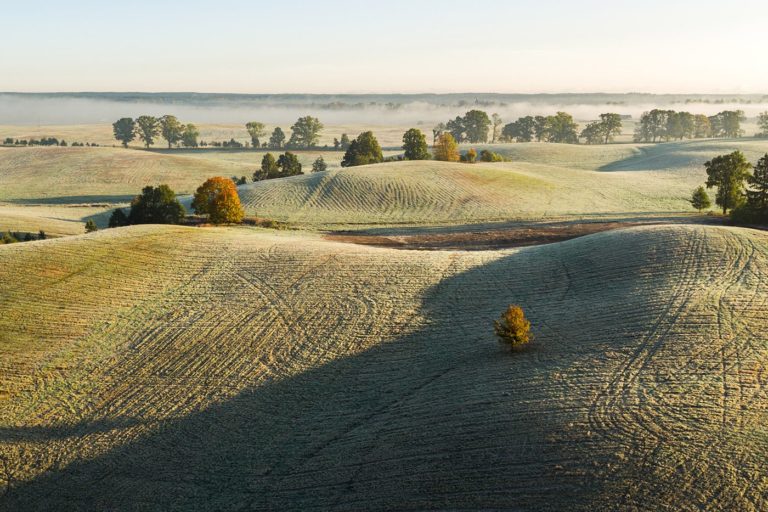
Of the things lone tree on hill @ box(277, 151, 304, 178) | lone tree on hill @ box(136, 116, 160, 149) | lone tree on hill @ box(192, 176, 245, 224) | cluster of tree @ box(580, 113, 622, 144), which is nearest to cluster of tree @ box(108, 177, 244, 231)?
lone tree on hill @ box(192, 176, 245, 224)

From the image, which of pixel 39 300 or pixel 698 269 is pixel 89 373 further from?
pixel 698 269

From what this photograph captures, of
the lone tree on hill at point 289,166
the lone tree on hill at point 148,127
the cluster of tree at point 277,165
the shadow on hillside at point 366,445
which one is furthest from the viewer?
the lone tree on hill at point 148,127

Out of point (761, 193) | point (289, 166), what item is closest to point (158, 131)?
point (289, 166)

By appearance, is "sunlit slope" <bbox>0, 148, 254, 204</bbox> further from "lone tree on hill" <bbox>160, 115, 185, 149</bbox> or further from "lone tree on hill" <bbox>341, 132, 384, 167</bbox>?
"lone tree on hill" <bbox>160, 115, 185, 149</bbox>

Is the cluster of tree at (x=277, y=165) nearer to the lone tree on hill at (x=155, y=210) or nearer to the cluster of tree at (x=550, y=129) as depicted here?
the lone tree on hill at (x=155, y=210)

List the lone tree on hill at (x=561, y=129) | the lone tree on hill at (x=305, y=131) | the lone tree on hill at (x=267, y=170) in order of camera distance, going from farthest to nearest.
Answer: the lone tree on hill at (x=561, y=129) < the lone tree on hill at (x=305, y=131) < the lone tree on hill at (x=267, y=170)

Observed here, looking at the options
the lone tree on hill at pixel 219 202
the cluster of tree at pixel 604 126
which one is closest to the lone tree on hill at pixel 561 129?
the cluster of tree at pixel 604 126
